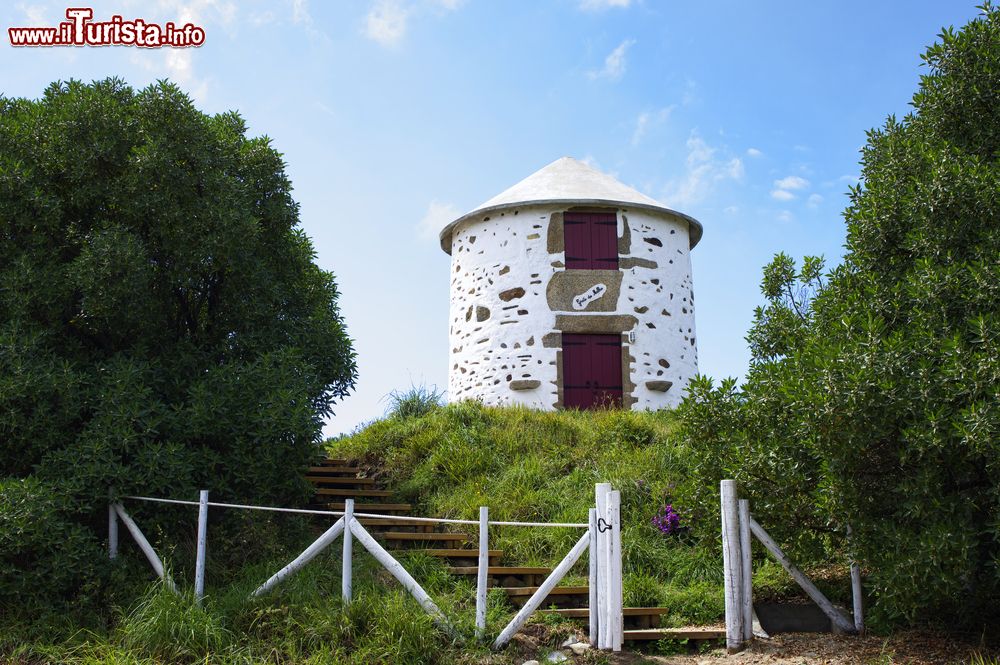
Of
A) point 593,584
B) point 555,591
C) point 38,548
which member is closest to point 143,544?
point 38,548

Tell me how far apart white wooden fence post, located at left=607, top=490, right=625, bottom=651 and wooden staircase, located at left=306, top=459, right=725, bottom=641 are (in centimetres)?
36

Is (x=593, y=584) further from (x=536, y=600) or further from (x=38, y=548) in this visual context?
(x=38, y=548)

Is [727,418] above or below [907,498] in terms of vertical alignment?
above

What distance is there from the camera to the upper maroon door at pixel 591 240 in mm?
15664

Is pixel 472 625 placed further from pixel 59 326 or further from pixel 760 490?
pixel 59 326

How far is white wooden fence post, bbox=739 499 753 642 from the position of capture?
740cm

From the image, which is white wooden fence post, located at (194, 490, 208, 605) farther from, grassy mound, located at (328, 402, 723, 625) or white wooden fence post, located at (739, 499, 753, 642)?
white wooden fence post, located at (739, 499, 753, 642)

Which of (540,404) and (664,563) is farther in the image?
(540,404)

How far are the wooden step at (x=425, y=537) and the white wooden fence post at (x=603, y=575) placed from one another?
2.48 meters

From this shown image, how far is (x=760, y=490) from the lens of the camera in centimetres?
754

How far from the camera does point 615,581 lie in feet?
22.9

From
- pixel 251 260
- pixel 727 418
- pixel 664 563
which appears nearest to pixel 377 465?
pixel 251 260

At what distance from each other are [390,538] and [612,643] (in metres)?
3.06

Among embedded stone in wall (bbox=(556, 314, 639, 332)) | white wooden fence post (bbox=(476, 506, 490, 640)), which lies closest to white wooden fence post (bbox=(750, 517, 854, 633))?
white wooden fence post (bbox=(476, 506, 490, 640))
